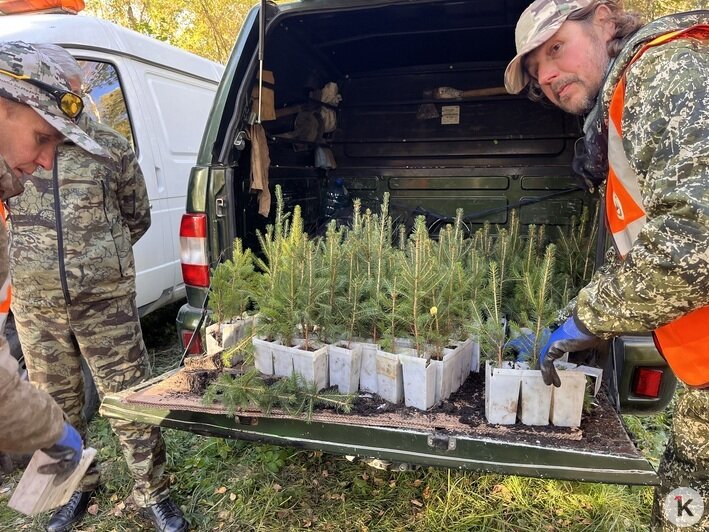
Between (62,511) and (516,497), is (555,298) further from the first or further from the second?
(62,511)

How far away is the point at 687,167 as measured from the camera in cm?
119

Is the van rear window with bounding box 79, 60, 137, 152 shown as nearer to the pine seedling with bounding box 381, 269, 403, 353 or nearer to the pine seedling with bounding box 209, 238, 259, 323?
the pine seedling with bounding box 209, 238, 259, 323

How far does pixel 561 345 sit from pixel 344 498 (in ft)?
5.28

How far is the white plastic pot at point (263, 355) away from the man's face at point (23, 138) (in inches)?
40.6

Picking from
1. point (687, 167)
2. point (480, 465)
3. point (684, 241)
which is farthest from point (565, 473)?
point (687, 167)

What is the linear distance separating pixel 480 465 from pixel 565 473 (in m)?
0.26

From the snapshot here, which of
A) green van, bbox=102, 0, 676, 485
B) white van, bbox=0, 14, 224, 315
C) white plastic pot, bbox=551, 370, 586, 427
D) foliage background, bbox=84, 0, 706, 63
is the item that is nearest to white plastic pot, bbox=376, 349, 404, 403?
green van, bbox=102, 0, 676, 485

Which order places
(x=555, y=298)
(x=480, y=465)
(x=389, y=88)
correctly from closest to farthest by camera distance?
(x=480, y=465), (x=555, y=298), (x=389, y=88)

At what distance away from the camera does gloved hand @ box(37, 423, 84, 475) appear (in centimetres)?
164

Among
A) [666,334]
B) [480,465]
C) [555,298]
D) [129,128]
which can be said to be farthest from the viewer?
[129,128]

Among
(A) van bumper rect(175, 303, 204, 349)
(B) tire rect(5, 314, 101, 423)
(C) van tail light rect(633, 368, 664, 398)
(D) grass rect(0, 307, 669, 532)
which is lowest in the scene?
(D) grass rect(0, 307, 669, 532)

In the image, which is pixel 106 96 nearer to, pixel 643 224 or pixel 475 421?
pixel 475 421

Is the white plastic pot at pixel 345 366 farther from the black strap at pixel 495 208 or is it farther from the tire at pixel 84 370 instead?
the black strap at pixel 495 208

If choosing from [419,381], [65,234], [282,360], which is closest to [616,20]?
[419,381]
